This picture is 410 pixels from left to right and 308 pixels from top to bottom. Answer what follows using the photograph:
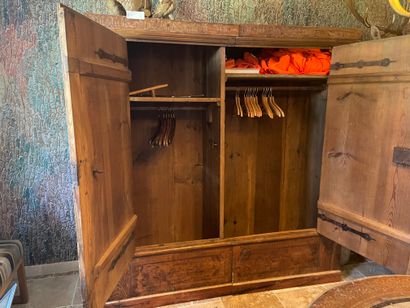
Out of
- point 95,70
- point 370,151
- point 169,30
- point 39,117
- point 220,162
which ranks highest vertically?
point 169,30

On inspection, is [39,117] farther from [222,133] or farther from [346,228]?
[346,228]

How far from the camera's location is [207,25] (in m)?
1.65

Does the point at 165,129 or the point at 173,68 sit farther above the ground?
the point at 173,68

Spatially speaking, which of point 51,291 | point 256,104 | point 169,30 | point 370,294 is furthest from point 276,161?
point 51,291

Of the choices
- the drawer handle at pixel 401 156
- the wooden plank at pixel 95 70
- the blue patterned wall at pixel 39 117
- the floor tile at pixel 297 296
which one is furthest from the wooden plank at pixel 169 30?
the floor tile at pixel 297 296

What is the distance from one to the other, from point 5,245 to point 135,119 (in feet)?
3.59

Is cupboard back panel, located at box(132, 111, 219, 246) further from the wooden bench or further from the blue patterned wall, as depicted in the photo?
the wooden bench

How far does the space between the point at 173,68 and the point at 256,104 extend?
644 mm

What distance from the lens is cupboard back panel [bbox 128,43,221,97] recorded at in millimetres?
2025

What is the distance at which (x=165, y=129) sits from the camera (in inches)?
79.8

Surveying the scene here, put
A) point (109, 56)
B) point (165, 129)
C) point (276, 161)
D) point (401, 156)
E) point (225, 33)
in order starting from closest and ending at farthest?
point (109, 56), point (401, 156), point (225, 33), point (165, 129), point (276, 161)

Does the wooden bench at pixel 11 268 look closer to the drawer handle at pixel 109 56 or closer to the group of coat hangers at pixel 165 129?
the group of coat hangers at pixel 165 129

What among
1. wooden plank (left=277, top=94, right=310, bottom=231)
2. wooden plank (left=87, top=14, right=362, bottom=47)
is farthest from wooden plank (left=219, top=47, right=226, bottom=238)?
wooden plank (left=277, top=94, right=310, bottom=231)

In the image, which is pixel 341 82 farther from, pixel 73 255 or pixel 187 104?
pixel 73 255
